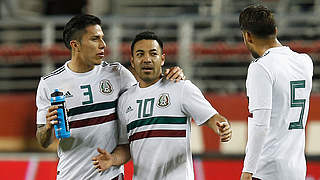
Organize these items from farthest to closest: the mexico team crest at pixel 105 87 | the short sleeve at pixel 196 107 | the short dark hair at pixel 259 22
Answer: the mexico team crest at pixel 105 87 → the short sleeve at pixel 196 107 → the short dark hair at pixel 259 22

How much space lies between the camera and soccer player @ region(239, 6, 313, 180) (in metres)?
3.64

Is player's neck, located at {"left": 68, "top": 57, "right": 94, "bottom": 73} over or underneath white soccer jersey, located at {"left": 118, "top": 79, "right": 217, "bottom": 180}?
over

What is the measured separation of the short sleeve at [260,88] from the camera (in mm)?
3631

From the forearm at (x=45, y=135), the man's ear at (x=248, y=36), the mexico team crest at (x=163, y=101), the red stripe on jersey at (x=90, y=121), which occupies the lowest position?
the forearm at (x=45, y=135)

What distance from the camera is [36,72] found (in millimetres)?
11008

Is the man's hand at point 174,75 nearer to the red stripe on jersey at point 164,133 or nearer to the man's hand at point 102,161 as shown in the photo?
the red stripe on jersey at point 164,133

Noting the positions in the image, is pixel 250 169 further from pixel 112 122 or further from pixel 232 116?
pixel 232 116

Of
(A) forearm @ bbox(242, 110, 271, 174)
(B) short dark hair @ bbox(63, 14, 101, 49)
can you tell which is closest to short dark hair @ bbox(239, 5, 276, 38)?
(A) forearm @ bbox(242, 110, 271, 174)

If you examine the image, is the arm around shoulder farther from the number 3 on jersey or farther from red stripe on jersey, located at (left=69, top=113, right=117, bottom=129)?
red stripe on jersey, located at (left=69, top=113, right=117, bottom=129)

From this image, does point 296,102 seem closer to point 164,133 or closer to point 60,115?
point 164,133

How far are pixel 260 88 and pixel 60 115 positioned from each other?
4.02 ft

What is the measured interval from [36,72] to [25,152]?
2.64 metres

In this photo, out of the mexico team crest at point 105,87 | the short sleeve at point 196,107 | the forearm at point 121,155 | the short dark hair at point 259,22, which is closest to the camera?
the short dark hair at point 259,22

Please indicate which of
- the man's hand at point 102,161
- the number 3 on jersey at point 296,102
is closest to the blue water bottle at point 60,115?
the man's hand at point 102,161
